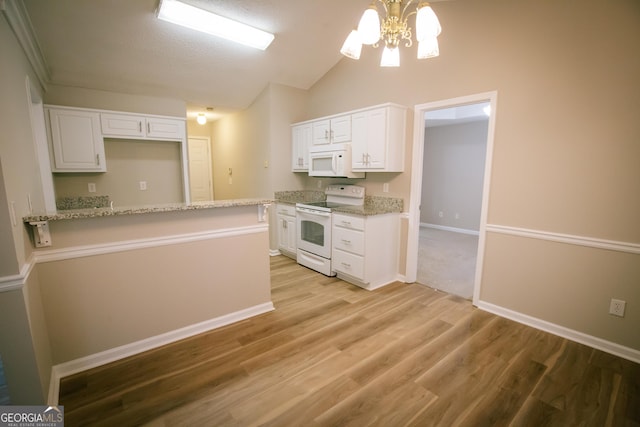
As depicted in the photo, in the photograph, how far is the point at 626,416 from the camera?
5.44 ft

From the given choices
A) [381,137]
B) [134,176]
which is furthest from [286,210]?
[134,176]

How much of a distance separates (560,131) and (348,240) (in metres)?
2.21

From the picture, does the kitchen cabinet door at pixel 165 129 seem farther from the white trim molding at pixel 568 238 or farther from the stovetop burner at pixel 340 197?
the white trim molding at pixel 568 238

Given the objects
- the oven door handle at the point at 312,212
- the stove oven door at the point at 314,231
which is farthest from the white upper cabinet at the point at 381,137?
the stove oven door at the point at 314,231

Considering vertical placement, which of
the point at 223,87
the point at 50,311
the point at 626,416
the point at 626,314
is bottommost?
the point at 626,416

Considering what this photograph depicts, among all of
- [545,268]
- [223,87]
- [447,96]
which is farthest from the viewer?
[223,87]

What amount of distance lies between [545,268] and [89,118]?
16.9ft

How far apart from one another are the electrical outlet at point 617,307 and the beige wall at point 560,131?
32 millimetres

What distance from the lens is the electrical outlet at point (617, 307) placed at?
2.16 meters

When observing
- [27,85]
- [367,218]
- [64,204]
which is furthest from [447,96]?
[64,204]

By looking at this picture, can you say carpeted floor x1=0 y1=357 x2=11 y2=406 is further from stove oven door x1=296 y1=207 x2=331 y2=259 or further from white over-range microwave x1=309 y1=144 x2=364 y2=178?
white over-range microwave x1=309 y1=144 x2=364 y2=178

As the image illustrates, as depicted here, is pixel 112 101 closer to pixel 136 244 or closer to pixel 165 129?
pixel 165 129

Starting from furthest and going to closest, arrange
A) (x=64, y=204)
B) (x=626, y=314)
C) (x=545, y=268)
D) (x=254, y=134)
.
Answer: (x=254, y=134)
(x=64, y=204)
(x=545, y=268)
(x=626, y=314)

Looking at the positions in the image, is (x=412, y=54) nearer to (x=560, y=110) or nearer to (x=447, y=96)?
(x=447, y=96)
